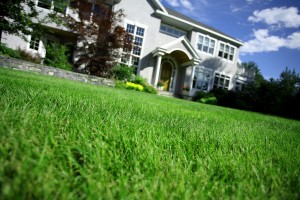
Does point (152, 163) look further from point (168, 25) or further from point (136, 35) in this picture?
point (168, 25)

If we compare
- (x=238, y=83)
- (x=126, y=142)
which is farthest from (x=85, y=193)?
(x=238, y=83)

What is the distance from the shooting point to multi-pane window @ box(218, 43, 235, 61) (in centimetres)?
2311

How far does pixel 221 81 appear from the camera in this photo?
23.4 m

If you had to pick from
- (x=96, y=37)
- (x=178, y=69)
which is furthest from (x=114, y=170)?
(x=178, y=69)

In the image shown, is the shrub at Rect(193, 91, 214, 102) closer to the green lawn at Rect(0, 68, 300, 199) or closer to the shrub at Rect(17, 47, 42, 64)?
the shrub at Rect(17, 47, 42, 64)

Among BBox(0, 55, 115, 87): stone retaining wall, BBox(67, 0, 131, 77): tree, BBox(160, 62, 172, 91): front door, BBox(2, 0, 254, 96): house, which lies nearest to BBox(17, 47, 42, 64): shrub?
BBox(2, 0, 254, 96): house

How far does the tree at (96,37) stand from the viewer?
1416cm

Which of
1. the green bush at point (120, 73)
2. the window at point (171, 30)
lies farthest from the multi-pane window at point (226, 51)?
the green bush at point (120, 73)

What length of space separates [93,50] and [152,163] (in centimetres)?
1472

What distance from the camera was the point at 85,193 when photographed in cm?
67

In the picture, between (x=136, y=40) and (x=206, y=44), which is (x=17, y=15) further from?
(x=206, y=44)

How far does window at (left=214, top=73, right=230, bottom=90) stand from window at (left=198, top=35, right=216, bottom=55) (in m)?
2.90

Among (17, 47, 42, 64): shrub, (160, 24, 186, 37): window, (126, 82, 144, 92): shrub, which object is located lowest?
(126, 82, 144, 92): shrub

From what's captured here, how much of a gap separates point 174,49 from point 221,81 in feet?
28.1
